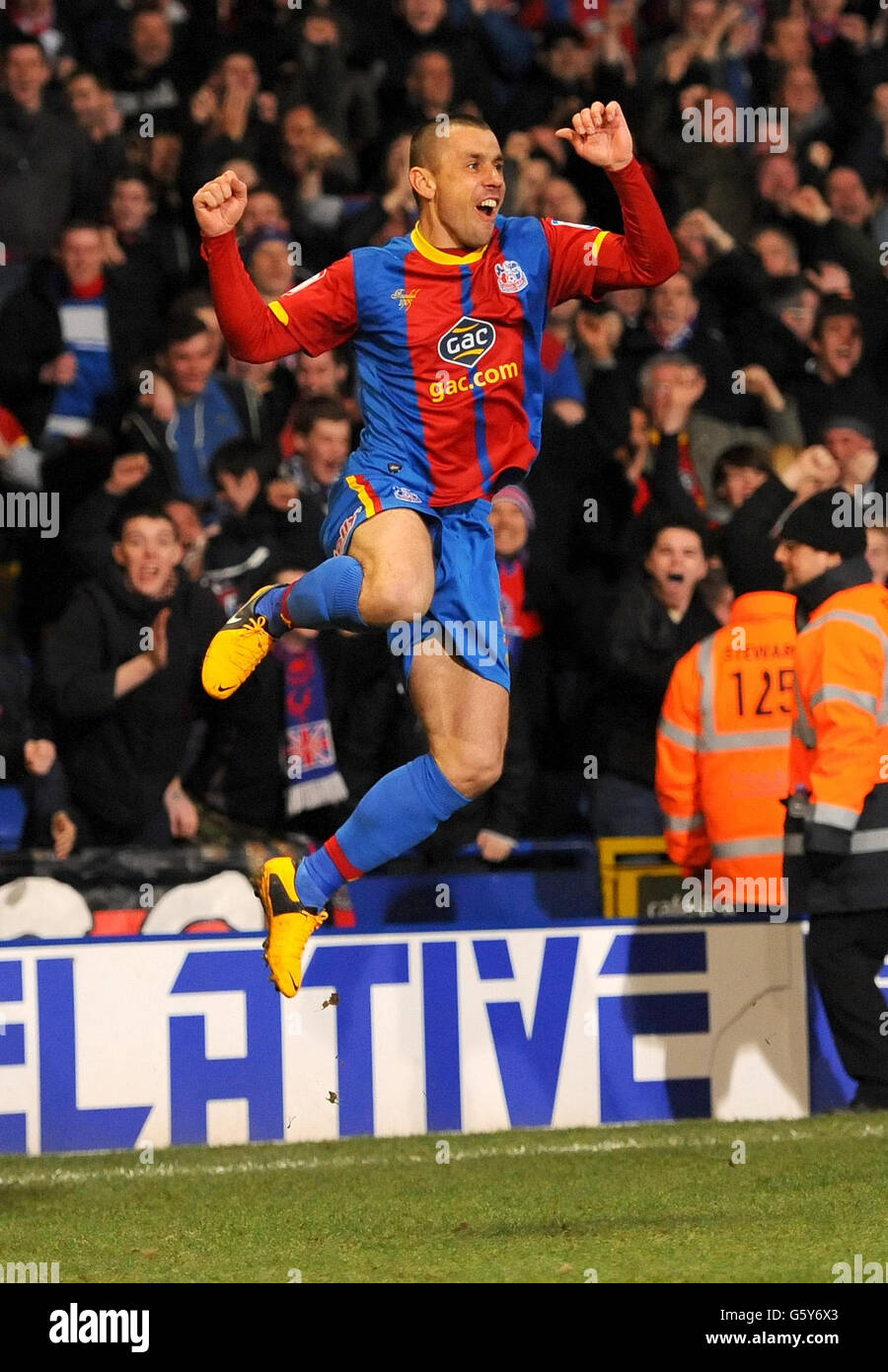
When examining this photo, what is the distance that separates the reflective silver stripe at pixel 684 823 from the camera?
7.03 metres

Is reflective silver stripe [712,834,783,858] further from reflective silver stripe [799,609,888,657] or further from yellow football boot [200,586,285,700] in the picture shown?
yellow football boot [200,586,285,700]

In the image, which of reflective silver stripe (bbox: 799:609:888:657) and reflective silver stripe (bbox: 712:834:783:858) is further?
reflective silver stripe (bbox: 712:834:783:858)

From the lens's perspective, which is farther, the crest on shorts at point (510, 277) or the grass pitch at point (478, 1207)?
the crest on shorts at point (510, 277)

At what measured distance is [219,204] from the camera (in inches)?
192

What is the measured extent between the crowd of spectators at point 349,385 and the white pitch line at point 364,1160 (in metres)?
Result: 1.74

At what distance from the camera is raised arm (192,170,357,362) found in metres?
4.89

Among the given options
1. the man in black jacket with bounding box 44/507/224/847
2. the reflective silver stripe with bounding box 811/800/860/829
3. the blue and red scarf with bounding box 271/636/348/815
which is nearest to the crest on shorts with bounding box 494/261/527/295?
the reflective silver stripe with bounding box 811/800/860/829

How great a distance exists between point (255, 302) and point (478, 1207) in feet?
7.97

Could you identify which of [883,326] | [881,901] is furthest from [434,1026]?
[883,326]

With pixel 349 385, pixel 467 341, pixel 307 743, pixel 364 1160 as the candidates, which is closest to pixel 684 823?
pixel 307 743

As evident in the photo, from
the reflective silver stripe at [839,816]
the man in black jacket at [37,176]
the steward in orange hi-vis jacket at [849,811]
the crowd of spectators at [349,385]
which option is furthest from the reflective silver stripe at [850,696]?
the man in black jacket at [37,176]

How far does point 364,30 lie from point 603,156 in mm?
5827

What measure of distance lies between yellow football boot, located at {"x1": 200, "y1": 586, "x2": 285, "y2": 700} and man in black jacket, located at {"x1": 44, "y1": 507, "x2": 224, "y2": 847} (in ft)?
7.62

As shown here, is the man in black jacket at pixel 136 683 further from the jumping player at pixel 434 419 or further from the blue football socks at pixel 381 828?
the blue football socks at pixel 381 828
